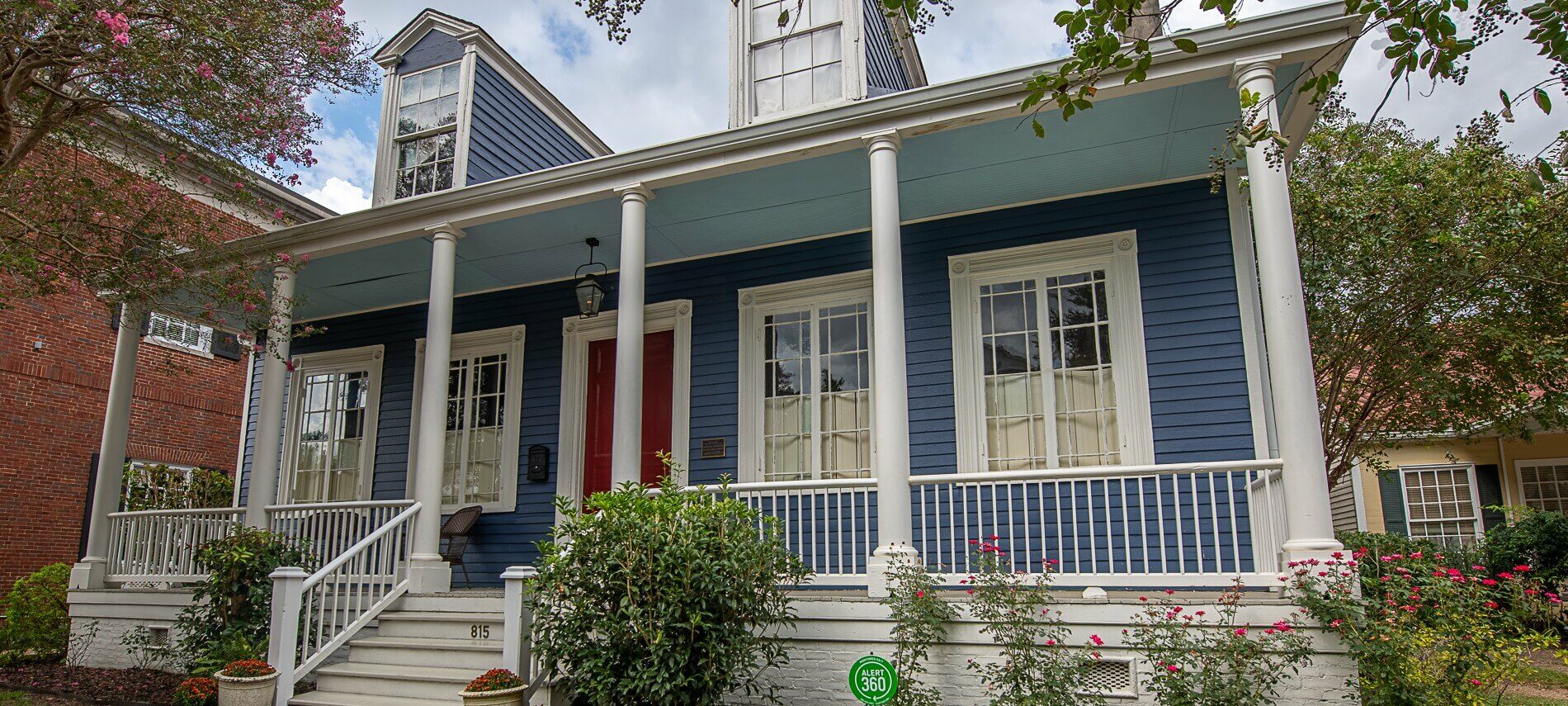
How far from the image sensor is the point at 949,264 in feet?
24.8

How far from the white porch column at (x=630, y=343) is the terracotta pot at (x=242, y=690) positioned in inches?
96.8

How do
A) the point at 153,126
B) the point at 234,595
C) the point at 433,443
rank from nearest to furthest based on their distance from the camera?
1. the point at 153,126
2. the point at 234,595
3. the point at 433,443

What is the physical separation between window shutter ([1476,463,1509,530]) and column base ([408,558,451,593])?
552 inches

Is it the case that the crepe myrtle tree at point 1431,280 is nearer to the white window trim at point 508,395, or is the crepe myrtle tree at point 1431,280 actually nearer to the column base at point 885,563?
the column base at point 885,563

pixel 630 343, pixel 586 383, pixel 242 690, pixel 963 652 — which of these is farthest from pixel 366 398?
pixel 963 652

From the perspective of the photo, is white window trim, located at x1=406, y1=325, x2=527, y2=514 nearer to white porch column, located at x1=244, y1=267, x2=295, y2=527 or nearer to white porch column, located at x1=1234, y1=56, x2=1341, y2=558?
white porch column, located at x1=244, y1=267, x2=295, y2=527

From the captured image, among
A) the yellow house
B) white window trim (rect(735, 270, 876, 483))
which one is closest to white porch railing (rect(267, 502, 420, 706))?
white window trim (rect(735, 270, 876, 483))

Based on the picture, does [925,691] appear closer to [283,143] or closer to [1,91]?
[283,143]

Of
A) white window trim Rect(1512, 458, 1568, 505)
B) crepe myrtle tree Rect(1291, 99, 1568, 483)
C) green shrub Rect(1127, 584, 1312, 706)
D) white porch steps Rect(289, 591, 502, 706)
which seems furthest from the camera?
white window trim Rect(1512, 458, 1568, 505)

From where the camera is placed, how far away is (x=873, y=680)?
4.73m

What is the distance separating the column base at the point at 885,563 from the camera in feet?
17.5

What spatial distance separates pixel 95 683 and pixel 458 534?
2.85 m

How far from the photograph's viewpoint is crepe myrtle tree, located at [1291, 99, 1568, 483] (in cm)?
862

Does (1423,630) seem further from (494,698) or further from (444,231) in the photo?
(444,231)
